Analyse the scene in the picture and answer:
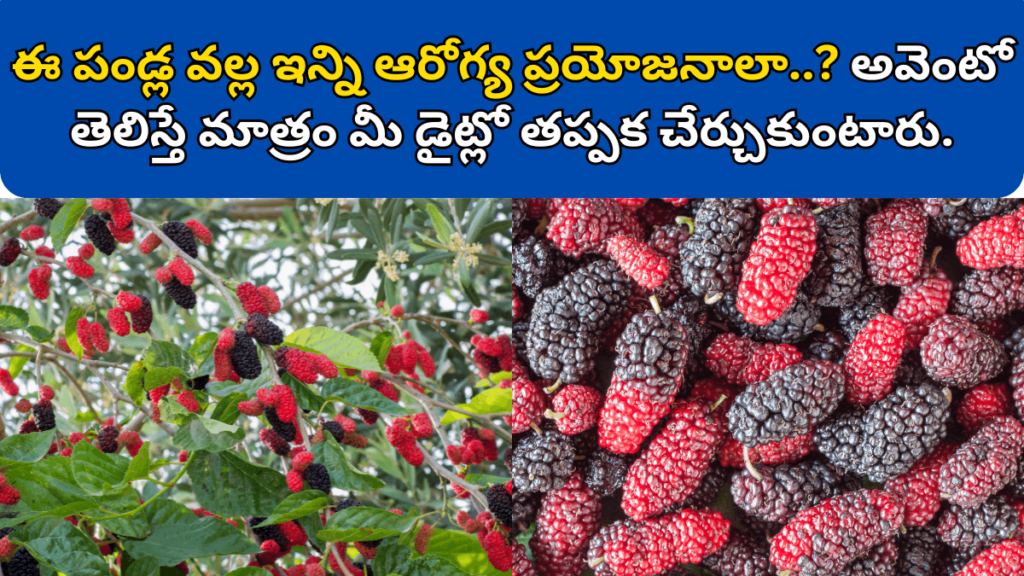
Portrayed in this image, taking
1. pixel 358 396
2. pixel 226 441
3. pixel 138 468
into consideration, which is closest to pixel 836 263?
pixel 358 396

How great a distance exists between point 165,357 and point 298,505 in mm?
241

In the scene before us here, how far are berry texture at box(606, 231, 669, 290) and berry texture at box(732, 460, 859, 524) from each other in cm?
25

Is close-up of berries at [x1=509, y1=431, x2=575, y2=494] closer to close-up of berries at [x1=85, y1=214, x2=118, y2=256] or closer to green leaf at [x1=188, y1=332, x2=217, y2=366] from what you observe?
green leaf at [x1=188, y1=332, x2=217, y2=366]

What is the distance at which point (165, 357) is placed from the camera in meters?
0.90

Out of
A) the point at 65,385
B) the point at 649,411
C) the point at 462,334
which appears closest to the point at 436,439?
the point at 462,334

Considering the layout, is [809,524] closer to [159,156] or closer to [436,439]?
[159,156]

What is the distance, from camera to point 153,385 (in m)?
0.86

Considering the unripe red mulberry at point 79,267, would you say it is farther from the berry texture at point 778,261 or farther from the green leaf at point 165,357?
the berry texture at point 778,261

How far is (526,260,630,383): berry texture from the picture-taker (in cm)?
93

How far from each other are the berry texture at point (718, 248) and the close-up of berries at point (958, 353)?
227 millimetres

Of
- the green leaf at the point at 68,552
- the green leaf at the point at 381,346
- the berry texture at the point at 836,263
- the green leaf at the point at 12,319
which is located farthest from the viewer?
the green leaf at the point at 381,346

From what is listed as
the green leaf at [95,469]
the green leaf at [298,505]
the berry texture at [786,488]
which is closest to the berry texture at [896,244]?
the berry texture at [786,488]

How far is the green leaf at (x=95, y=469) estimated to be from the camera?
0.83 meters

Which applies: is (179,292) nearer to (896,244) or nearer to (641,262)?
(641,262)
